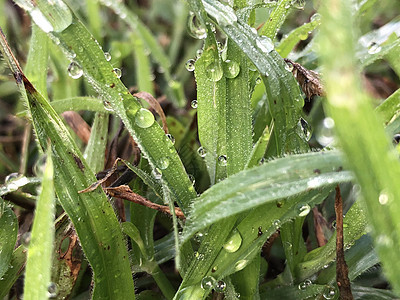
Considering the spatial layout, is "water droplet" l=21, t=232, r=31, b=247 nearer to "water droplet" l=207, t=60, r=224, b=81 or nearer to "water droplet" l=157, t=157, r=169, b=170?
"water droplet" l=157, t=157, r=169, b=170

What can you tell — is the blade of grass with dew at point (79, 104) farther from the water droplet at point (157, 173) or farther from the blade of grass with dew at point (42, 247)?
the blade of grass with dew at point (42, 247)

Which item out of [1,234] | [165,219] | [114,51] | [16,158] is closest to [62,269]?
[1,234]

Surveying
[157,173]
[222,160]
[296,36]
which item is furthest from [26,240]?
[296,36]

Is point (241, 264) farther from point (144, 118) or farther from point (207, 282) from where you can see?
→ point (144, 118)

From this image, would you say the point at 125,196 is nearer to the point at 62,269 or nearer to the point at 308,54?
the point at 62,269

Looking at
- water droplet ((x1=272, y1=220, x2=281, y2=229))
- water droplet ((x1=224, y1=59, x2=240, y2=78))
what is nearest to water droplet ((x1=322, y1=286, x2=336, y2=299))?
water droplet ((x1=272, y1=220, x2=281, y2=229))

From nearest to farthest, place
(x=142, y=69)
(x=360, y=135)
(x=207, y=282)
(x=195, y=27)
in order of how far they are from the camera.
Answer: (x=360, y=135)
(x=207, y=282)
(x=195, y=27)
(x=142, y=69)

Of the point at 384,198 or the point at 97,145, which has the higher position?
the point at 97,145
